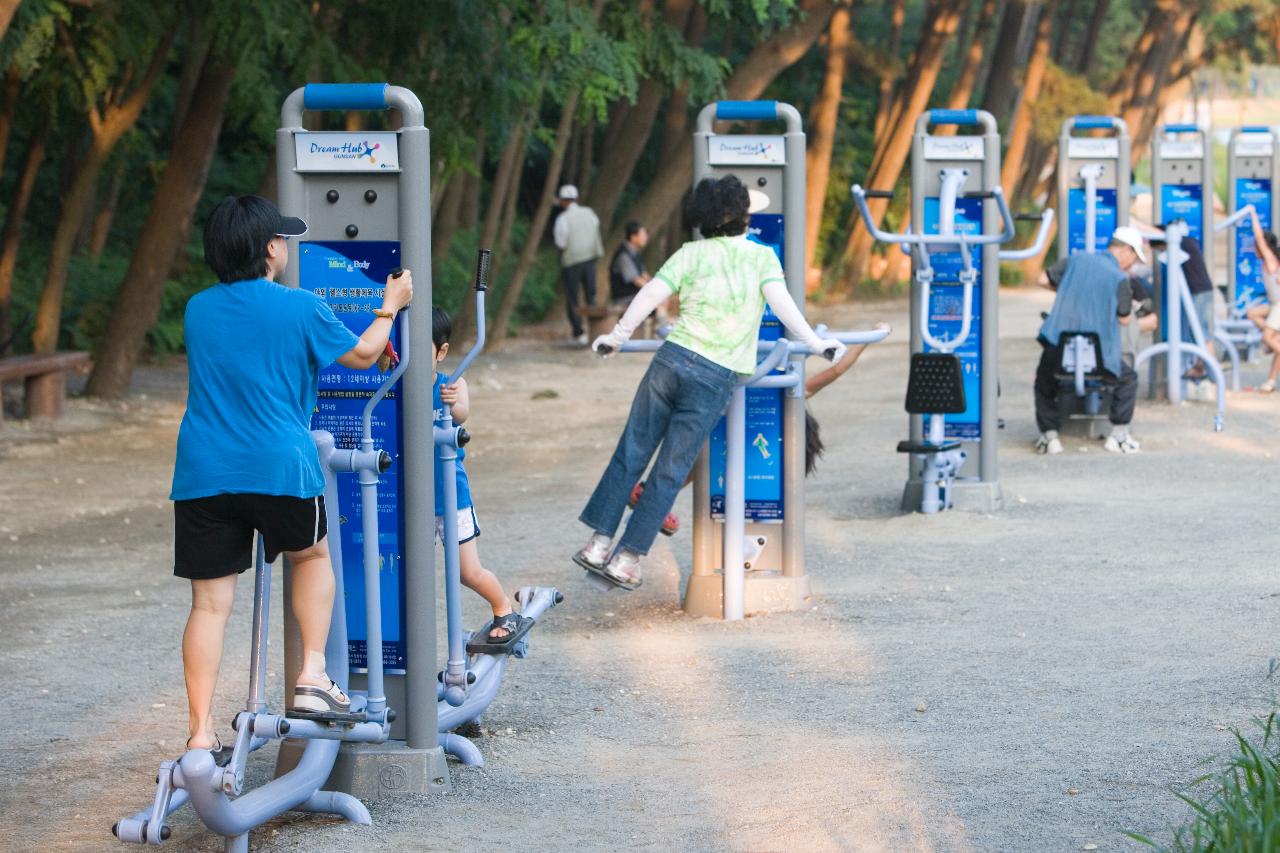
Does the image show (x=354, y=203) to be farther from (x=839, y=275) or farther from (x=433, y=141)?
(x=839, y=275)

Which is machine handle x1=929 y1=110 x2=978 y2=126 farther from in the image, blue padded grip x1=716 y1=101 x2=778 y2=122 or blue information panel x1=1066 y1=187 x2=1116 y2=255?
blue information panel x1=1066 y1=187 x2=1116 y2=255

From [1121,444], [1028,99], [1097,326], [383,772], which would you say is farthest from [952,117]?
[1028,99]

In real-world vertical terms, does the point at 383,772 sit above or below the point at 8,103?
below

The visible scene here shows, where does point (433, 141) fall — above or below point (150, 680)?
above

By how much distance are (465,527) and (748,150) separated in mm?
2676

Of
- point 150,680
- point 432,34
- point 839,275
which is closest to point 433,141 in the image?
point 432,34

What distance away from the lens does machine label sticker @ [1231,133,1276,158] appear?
19859 millimetres

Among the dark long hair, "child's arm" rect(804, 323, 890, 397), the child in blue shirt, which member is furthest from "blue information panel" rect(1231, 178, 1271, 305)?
the child in blue shirt

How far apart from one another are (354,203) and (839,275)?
2786 centimetres

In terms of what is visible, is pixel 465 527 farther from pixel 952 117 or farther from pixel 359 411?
pixel 952 117

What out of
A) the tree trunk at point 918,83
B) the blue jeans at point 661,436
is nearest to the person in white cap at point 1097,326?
the blue jeans at point 661,436

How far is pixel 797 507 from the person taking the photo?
8.45 meters

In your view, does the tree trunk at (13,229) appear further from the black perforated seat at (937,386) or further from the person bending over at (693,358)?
the person bending over at (693,358)

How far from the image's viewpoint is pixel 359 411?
5.61 meters
